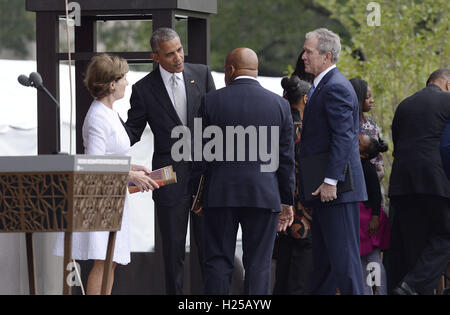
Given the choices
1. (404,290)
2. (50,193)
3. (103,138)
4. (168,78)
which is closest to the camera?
(50,193)

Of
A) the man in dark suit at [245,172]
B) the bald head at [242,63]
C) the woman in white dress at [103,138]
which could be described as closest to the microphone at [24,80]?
the woman in white dress at [103,138]

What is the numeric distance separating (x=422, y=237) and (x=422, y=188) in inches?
15.1

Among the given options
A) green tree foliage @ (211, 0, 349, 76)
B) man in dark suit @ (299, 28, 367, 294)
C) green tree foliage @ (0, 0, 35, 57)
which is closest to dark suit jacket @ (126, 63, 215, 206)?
man in dark suit @ (299, 28, 367, 294)

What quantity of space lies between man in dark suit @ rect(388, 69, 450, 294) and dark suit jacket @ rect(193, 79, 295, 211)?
150cm

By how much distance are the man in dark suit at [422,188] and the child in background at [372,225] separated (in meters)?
0.14

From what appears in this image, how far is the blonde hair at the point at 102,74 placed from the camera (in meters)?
5.79

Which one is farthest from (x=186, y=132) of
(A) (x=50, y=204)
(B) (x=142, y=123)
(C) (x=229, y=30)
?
(C) (x=229, y=30)

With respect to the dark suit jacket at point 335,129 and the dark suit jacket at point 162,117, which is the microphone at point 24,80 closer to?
the dark suit jacket at point 162,117

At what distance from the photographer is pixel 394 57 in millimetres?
13266

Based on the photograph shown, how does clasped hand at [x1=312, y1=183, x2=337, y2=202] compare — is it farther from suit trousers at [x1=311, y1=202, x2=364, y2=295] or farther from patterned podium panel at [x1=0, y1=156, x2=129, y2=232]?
patterned podium panel at [x1=0, y1=156, x2=129, y2=232]

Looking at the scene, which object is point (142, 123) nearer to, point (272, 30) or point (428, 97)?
point (428, 97)

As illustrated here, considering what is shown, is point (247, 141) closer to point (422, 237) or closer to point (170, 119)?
point (170, 119)

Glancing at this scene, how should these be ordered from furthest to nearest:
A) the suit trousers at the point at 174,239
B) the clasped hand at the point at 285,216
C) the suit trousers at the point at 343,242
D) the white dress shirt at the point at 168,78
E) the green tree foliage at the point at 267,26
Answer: the green tree foliage at the point at 267,26
the white dress shirt at the point at 168,78
the suit trousers at the point at 174,239
the clasped hand at the point at 285,216
the suit trousers at the point at 343,242

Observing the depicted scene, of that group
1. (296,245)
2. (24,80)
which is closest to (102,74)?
(24,80)
